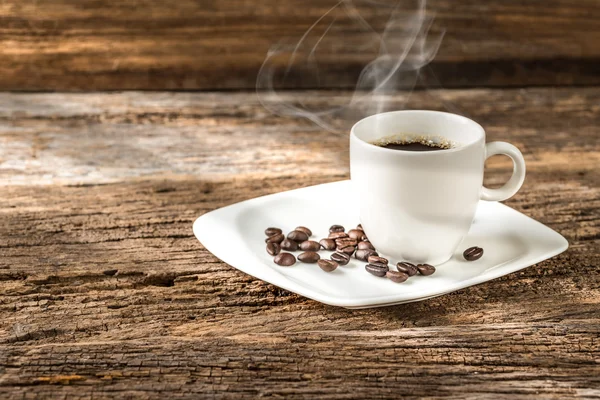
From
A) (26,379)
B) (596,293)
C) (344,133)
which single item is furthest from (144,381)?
(344,133)

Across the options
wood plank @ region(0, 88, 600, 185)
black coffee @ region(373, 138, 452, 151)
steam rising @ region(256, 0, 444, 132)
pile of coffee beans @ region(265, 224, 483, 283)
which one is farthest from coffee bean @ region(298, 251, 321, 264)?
steam rising @ region(256, 0, 444, 132)

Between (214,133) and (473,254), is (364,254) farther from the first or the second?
(214,133)

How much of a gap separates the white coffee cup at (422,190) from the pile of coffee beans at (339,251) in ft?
0.10

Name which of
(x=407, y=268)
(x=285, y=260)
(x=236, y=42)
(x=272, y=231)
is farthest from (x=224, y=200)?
(x=236, y=42)

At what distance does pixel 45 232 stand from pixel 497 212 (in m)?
0.80

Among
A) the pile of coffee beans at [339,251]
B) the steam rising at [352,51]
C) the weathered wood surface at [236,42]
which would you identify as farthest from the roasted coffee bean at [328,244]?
the weathered wood surface at [236,42]

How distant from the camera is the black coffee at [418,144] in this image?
118cm

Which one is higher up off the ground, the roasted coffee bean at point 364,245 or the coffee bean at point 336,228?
the roasted coffee bean at point 364,245

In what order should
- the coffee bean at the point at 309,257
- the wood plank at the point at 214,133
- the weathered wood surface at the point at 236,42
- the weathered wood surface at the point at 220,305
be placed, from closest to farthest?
the weathered wood surface at the point at 220,305 < the coffee bean at the point at 309,257 < the wood plank at the point at 214,133 < the weathered wood surface at the point at 236,42

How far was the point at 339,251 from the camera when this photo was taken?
1.14 metres

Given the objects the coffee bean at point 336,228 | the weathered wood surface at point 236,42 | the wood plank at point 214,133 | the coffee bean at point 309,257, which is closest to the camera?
the coffee bean at point 309,257

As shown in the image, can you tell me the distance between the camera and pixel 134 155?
1693mm

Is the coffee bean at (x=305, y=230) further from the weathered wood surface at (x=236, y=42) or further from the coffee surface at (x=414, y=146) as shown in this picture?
the weathered wood surface at (x=236, y=42)

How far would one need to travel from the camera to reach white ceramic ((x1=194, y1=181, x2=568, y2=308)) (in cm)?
101
